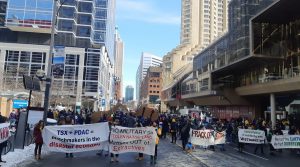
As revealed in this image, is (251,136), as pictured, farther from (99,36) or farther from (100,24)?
(100,24)

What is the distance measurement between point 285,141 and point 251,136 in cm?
187

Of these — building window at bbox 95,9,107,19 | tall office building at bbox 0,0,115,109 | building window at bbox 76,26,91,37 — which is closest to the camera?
tall office building at bbox 0,0,115,109

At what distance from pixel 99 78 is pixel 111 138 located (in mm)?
83709

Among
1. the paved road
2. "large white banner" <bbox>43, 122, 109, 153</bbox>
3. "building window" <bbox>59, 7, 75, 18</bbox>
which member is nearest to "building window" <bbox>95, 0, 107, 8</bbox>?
"building window" <bbox>59, 7, 75, 18</bbox>

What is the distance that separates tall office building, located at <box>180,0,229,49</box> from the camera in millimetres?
187875

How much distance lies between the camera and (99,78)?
320ft

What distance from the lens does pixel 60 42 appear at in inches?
3671

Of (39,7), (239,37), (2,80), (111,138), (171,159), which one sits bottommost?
(171,159)

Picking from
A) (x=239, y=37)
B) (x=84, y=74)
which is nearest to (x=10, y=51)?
(x=84, y=74)

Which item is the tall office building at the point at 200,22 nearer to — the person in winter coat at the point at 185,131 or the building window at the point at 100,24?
the building window at the point at 100,24

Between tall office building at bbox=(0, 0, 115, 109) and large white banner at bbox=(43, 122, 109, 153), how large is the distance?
63153mm

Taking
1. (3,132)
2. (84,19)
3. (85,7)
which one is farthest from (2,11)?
(3,132)

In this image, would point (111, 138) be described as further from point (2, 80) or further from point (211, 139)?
point (2, 80)

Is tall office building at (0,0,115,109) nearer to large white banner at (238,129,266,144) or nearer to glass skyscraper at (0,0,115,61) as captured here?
glass skyscraper at (0,0,115,61)
